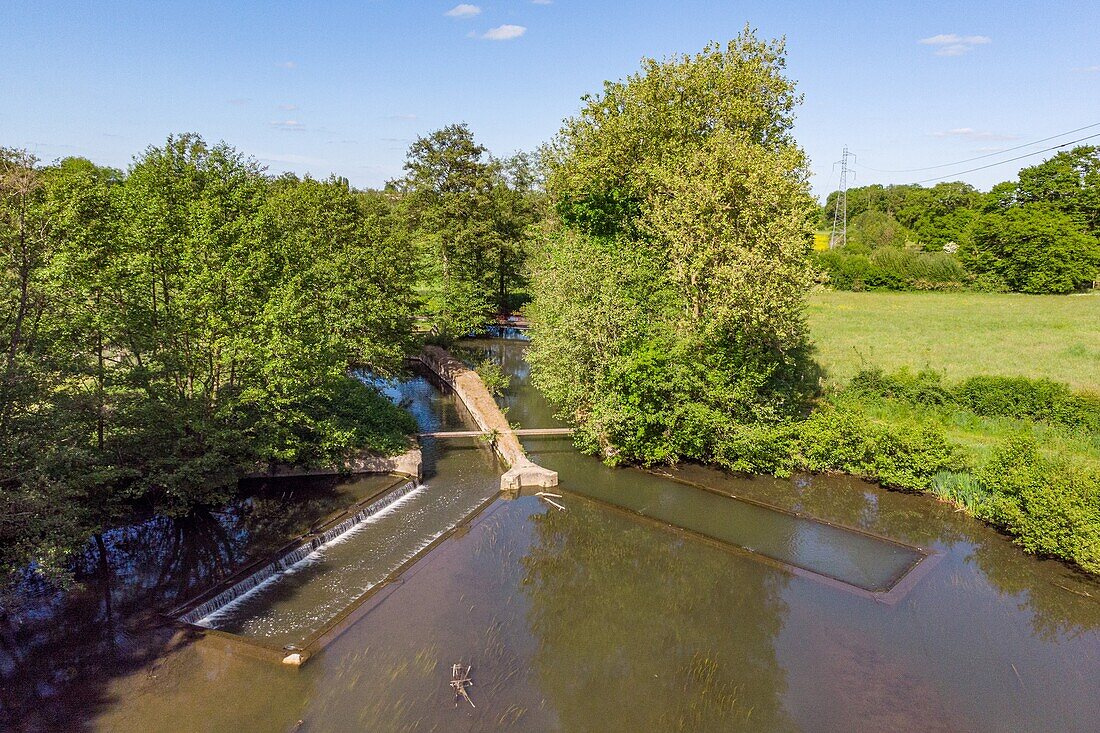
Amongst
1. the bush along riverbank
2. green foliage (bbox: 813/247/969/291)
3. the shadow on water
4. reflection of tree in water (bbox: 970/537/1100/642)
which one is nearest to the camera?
the shadow on water

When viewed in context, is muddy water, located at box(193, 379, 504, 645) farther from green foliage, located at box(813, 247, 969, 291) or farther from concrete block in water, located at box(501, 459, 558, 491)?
green foliage, located at box(813, 247, 969, 291)

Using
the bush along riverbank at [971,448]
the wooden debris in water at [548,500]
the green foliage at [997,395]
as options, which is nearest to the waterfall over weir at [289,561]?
the wooden debris in water at [548,500]

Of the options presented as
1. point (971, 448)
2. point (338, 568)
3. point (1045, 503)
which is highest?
point (971, 448)

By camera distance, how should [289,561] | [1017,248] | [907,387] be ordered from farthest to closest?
[1017,248], [907,387], [289,561]

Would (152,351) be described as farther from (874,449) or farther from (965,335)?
(965,335)

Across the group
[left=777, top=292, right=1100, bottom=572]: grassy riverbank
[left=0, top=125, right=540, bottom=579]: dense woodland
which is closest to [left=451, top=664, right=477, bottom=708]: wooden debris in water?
[left=0, top=125, right=540, bottom=579]: dense woodland

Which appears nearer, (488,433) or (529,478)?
(529,478)

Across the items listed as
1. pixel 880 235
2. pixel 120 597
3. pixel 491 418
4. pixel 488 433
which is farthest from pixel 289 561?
pixel 880 235
